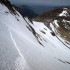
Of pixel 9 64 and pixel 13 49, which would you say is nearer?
pixel 9 64

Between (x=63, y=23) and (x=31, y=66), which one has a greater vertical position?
(x=31, y=66)

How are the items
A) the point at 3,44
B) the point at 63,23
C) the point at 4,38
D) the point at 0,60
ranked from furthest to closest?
1. the point at 63,23
2. the point at 4,38
3. the point at 3,44
4. the point at 0,60

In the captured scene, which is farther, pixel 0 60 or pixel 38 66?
pixel 38 66

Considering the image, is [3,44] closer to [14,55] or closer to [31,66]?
[14,55]

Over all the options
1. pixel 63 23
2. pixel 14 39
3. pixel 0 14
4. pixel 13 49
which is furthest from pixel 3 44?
pixel 63 23

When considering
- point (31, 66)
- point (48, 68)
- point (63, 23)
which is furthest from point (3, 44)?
point (63, 23)

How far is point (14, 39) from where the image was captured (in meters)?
15.8

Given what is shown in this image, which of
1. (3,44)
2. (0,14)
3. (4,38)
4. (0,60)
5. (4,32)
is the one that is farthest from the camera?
(0,14)

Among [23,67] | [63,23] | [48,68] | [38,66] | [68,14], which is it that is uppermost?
[23,67]

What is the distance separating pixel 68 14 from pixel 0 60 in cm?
8240

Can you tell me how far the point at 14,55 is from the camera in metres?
13.3

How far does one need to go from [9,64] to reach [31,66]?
5.76 ft

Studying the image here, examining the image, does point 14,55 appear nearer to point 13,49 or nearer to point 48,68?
point 13,49

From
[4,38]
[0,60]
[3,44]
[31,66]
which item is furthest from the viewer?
[4,38]
